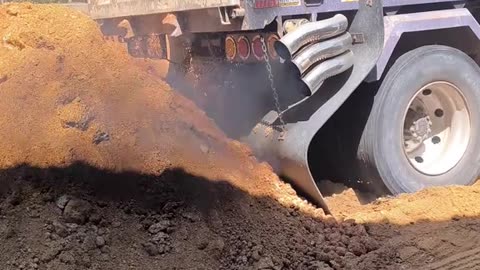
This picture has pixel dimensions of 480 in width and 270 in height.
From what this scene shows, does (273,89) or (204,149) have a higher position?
(273,89)

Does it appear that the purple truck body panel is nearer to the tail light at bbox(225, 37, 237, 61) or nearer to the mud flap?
the mud flap

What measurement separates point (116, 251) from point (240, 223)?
0.96 meters

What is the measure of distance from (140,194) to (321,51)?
1.66 meters

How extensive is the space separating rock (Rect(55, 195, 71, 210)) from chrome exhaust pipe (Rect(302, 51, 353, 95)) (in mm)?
1842

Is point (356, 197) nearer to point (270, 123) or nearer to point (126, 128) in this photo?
point (270, 123)

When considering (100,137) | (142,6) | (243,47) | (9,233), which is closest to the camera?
(9,233)

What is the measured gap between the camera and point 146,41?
664 cm

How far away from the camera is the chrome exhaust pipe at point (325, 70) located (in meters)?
5.16

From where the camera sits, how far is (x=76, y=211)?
4.58 meters

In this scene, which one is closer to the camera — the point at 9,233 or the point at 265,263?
the point at 9,233

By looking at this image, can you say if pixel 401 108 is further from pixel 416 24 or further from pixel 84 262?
pixel 84 262

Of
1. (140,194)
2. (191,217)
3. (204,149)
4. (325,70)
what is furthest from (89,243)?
(325,70)

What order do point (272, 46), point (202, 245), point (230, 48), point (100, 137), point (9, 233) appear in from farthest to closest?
point (230, 48)
point (272, 46)
point (100, 137)
point (202, 245)
point (9, 233)

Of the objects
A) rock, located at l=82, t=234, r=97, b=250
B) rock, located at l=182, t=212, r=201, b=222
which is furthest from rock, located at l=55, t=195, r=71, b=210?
rock, located at l=182, t=212, r=201, b=222
